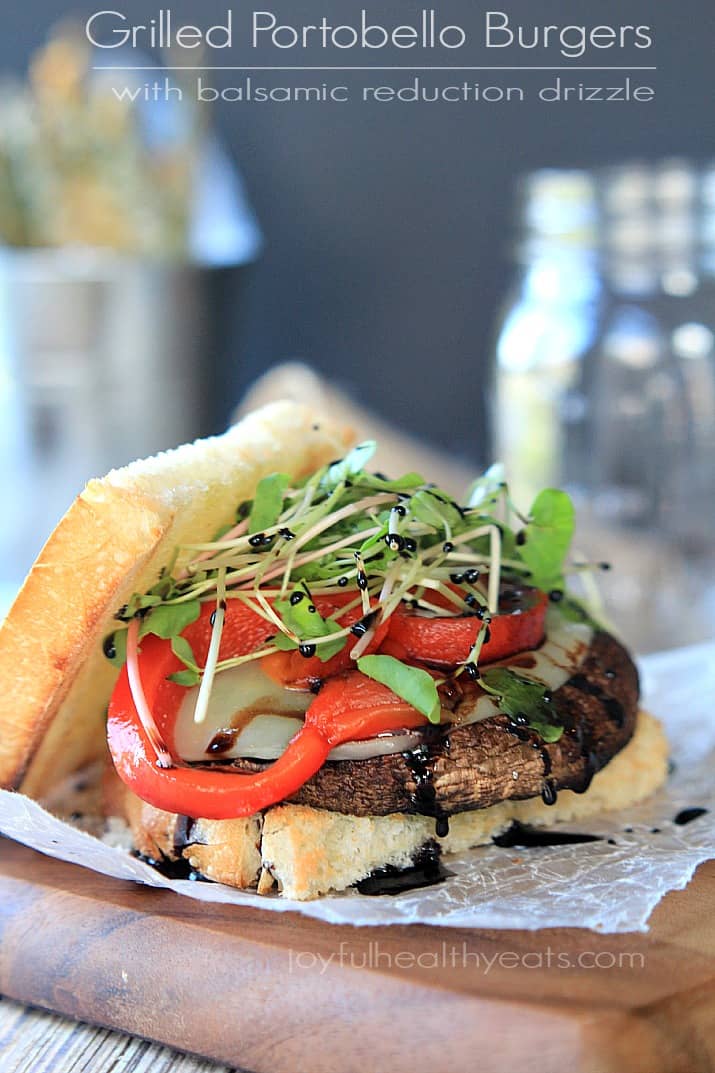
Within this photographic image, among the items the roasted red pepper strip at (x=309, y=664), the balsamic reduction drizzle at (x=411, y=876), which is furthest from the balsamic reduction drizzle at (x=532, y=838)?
the roasted red pepper strip at (x=309, y=664)

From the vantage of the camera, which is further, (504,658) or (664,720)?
(664,720)

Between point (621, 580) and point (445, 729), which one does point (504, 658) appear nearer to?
point (445, 729)

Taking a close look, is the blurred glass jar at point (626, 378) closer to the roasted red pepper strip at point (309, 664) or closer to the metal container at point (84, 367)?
Answer: the metal container at point (84, 367)

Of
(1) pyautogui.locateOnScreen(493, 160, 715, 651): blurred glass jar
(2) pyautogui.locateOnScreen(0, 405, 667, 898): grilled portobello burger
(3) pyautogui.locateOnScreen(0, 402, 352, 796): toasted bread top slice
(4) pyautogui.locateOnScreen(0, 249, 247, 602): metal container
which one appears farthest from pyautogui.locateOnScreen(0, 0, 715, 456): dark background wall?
(2) pyautogui.locateOnScreen(0, 405, 667, 898): grilled portobello burger

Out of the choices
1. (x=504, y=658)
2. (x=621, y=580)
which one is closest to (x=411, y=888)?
(x=504, y=658)

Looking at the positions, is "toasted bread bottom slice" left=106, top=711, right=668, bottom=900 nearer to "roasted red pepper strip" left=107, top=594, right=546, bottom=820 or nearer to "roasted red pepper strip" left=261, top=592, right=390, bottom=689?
"roasted red pepper strip" left=107, top=594, right=546, bottom=820

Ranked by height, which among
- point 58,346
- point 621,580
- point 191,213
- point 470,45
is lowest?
point 621,580
